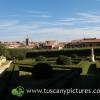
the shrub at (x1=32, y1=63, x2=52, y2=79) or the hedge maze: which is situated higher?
the shrub at (x1=32, y1=63, x2=52, y2=79)

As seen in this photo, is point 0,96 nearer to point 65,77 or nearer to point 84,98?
point 84,98

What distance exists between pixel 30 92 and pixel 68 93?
1524mm

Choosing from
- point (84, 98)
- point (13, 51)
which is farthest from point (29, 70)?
point (13, 51)

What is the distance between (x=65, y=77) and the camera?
1727 centimetres

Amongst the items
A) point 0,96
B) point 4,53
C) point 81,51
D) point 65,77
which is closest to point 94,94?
point 0,96

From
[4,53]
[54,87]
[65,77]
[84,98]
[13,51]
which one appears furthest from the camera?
[13,51]

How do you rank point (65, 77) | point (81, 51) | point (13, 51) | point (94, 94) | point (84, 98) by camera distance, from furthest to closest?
point (13, 51), point (81, 51), point (65, 77), point (94, 94), point (84, 98)

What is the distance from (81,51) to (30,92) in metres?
36.2

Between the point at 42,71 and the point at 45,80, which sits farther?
the point at 42,71

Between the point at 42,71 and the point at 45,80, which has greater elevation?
the point at 42,71

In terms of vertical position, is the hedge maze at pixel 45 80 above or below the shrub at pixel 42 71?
below

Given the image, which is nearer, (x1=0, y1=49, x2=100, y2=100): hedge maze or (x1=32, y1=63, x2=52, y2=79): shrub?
(x1=0, y1=49, x2=100, y2=100): hedge maze

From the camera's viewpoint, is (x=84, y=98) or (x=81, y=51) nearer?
(x=84, y=98)

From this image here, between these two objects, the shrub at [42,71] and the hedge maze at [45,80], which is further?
the shrub at [42,71]
